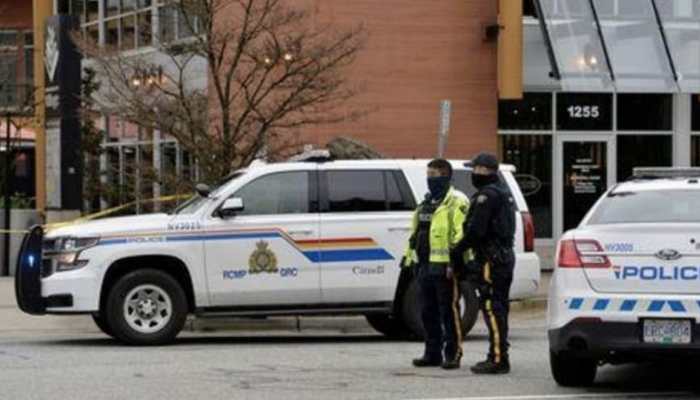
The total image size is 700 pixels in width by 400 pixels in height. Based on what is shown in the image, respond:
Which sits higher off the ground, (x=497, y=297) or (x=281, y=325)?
(x=497, y=297)

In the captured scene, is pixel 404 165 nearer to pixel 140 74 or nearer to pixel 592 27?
pixel 140 74

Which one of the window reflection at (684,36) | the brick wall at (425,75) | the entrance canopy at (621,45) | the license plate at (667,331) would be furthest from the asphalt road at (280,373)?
the window reflection at (684,36)

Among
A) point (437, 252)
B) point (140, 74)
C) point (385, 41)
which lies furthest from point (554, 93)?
point (437, 252)

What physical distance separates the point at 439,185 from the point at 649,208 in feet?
7.12

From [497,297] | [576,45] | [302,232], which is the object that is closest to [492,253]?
[497,297]

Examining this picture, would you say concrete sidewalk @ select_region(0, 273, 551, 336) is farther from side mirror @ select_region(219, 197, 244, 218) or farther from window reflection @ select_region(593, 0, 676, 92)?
window reflection @ select_region(593, 0, 676, 92)

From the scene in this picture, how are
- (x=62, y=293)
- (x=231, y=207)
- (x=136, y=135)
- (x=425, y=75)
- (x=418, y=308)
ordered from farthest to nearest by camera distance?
(x=136, y=135)
(x=425, y=75)
(x=418, y=308)
(x=231, y=207)
(x=62, y=293)

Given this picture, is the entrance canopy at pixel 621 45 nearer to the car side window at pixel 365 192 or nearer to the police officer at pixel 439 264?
the car side window at pixel 365 192

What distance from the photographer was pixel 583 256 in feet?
30.3

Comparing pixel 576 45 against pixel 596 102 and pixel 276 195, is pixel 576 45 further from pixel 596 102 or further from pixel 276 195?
pixel 276 195

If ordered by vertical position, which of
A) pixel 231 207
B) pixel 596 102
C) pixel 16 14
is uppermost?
pixel 16 14

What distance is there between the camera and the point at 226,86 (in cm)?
1709

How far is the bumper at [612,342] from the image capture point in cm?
892

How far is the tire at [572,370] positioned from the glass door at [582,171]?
1368cm
